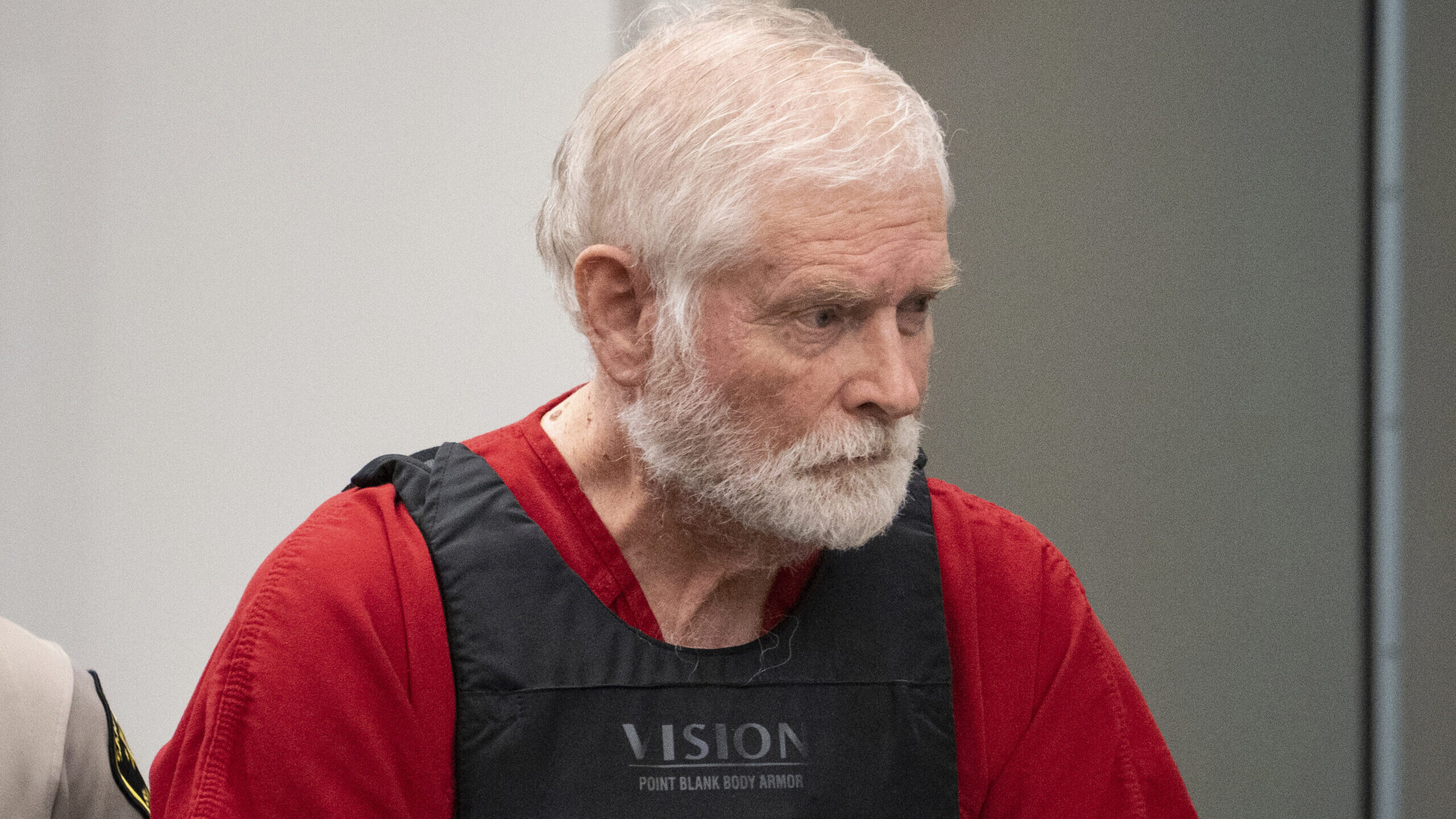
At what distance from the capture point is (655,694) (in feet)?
3.51

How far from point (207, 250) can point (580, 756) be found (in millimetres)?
904

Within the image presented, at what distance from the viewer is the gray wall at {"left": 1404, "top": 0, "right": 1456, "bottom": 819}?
214 centimetres

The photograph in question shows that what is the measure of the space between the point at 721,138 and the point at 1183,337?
1280 millimetres

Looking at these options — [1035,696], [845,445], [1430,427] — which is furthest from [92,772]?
[1430,427]

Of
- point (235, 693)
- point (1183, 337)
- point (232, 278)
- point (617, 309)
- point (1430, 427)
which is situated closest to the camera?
point (235, 693)

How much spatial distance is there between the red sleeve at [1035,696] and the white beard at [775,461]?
0.16 metres

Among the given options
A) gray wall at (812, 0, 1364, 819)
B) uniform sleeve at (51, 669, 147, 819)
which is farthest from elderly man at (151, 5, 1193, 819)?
gray wall at (812, 0, 1364, 819)

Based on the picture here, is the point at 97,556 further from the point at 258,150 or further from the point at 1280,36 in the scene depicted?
the point at 1280,36

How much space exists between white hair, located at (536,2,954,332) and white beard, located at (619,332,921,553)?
7cm

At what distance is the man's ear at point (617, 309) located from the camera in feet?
3.56

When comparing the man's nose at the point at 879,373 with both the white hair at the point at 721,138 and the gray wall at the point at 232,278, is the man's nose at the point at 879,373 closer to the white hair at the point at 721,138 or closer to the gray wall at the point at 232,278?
the white hair at the point at 721,138

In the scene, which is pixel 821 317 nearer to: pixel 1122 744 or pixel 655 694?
pixel 655 694

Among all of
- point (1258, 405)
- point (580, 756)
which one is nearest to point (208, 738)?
point (580, 756)

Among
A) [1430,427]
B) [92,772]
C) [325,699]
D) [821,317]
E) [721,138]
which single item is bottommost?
[1430,427]
